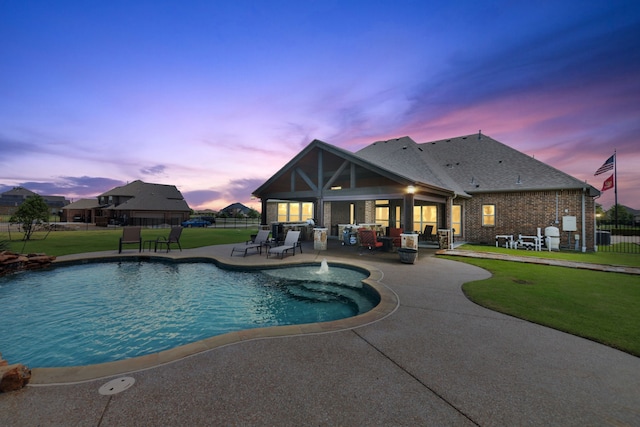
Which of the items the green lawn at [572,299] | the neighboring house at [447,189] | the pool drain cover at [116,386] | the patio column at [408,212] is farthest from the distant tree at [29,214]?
the green lawn at [572,299]

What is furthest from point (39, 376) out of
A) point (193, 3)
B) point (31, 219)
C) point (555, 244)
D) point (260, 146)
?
point (260, 146)

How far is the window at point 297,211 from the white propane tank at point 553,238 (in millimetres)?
16928

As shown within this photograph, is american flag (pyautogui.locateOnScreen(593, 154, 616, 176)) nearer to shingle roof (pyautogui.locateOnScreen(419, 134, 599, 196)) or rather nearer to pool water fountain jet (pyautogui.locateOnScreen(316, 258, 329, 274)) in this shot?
shingle roof (pyautogui.locateOnScreen(419, 134, 599, 196))

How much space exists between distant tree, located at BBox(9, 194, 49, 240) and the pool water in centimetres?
1399

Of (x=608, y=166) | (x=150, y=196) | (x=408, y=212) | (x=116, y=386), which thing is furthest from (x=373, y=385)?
(x=150, y=196)

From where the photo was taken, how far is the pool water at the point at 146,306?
15.0 feet

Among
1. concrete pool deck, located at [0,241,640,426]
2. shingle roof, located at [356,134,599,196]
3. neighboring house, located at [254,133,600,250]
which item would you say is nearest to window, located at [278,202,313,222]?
neighboring house, located at [254,133,600,250]

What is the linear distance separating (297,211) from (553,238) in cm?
1834

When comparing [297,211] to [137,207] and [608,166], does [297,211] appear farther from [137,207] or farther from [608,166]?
[137,207]

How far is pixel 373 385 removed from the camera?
2719 mm

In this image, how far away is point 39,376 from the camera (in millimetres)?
2826

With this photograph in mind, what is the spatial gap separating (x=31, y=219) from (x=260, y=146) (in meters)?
19.3

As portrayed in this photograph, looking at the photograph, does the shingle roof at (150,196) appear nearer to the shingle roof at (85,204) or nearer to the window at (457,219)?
the shingle roof at (85,204)

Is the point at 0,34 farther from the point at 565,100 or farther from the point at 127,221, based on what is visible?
the point at 127,221
